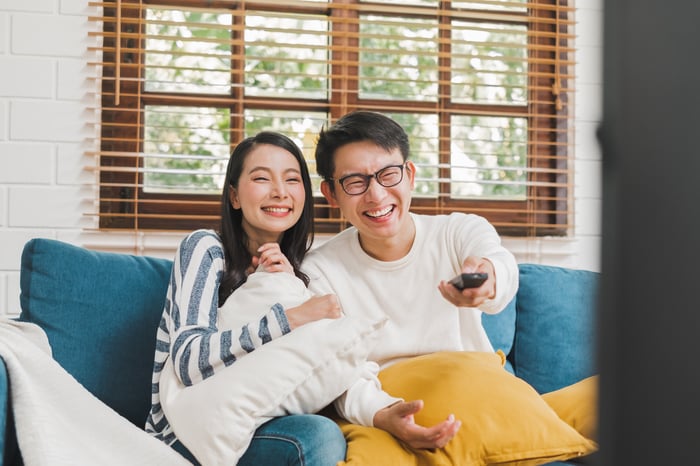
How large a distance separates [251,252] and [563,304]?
0.97 m

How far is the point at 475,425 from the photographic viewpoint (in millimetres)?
1442

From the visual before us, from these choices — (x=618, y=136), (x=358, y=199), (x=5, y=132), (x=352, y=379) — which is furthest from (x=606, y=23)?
(x=5, y=132)

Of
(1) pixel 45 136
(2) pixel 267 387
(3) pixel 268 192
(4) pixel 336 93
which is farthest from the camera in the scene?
(4) pixel 336 93

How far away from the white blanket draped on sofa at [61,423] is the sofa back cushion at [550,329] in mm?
1122

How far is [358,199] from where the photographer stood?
5.93ft

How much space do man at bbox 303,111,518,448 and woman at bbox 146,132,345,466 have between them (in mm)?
105

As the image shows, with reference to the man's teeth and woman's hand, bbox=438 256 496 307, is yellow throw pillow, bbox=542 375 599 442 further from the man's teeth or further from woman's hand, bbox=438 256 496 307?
the man's teeth

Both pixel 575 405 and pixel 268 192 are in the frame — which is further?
pixel 268 192

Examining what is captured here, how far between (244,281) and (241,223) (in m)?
0.22

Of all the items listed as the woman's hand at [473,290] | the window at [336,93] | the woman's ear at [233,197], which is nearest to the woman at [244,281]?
the woman's ear at [233,197]

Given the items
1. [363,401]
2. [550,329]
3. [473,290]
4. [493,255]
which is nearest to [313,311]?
[363,401]

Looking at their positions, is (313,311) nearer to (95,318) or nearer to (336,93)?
(95,318)

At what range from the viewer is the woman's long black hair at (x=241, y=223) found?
5.83ft

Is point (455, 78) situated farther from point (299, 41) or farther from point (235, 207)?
point (235, 207)
